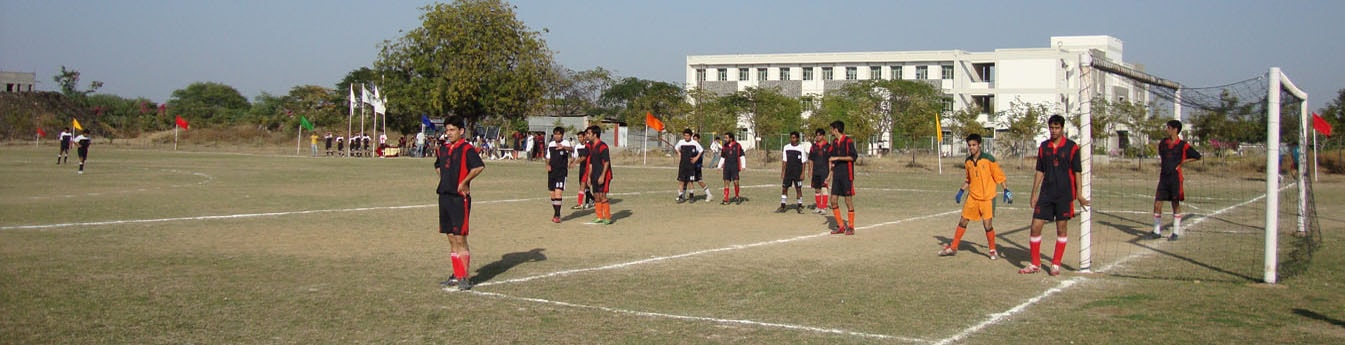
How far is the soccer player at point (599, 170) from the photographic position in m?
15.9

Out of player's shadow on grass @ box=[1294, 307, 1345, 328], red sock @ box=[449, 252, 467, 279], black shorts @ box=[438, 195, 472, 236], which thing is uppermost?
black shorts @ box=[438, 195, 472, 236]

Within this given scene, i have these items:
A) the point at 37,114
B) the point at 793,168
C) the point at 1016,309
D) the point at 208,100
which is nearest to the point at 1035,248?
the point at 1016,309

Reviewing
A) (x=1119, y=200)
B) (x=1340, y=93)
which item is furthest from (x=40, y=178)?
(x=1340, y=93)

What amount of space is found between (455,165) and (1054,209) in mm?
6461

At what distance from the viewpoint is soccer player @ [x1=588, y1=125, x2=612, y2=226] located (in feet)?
52.1

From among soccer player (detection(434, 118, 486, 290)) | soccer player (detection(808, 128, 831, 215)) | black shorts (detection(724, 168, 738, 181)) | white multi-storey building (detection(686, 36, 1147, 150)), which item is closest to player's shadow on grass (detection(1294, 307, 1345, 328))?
soccer player (detection(434, 118, 486, 290))

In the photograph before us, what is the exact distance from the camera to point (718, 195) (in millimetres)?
23906

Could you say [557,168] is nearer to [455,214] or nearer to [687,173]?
[687,173]

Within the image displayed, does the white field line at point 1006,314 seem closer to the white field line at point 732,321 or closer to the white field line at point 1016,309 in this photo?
the white field line at point 1016,309

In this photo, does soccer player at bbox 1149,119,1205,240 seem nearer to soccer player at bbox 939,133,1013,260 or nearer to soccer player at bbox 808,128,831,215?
soccer player at bbox 939,133,1013,260

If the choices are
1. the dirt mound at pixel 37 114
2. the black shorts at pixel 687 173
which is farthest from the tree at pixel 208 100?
the black shorts at pixel 687 173

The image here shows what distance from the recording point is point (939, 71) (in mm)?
96188

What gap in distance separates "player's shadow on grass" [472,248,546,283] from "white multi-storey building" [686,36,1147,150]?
2573 inches

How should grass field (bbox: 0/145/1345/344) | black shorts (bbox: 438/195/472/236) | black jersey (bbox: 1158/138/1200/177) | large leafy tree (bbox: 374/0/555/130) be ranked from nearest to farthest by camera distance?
grass field (bbox: 0/145/1345/344), black shorts (bbox: 438/195/472/236), black jersey (bbox: 1158/138/1200/177), large leafy tree (bbox: 374/0/555/130)
